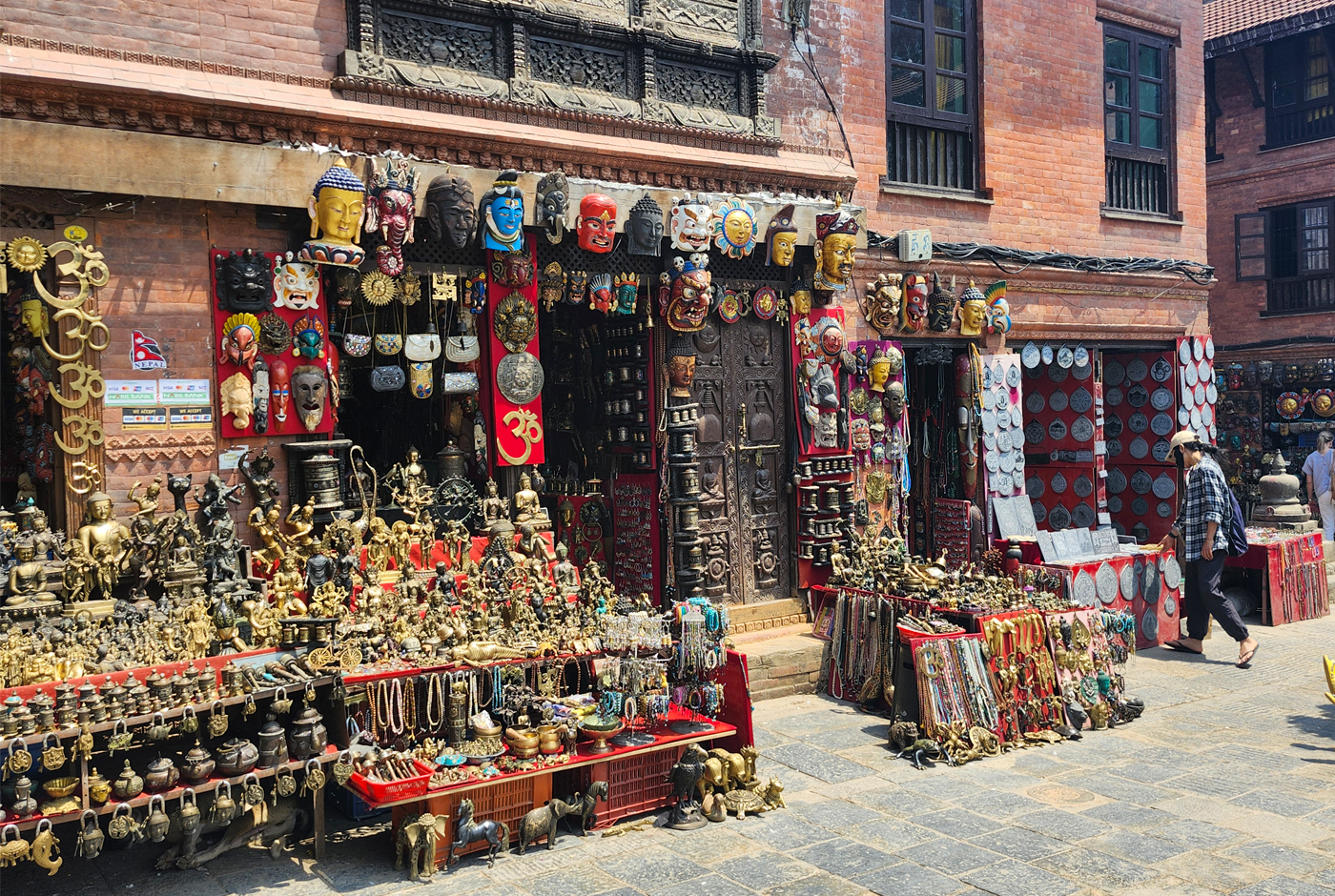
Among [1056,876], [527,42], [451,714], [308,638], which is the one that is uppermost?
[527,42]

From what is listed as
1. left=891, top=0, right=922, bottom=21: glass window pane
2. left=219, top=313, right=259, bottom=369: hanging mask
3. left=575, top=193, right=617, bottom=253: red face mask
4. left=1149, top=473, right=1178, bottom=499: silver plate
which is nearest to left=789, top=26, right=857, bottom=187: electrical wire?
left=891, top=0, right=922, bottom=21: glass window pane

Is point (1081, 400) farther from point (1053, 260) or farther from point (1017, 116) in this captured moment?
point (1017, 116)

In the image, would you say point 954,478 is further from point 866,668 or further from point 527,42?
point 527,42

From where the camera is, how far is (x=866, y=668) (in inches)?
387

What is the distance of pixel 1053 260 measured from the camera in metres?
14.3

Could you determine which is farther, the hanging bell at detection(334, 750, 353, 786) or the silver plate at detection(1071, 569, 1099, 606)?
A: the silver plate at detection(1071, 569, 1099, 606)

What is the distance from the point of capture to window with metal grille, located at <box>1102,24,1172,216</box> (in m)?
15.2

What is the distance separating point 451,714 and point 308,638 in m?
1.03

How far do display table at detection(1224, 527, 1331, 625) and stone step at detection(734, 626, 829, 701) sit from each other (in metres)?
5.66

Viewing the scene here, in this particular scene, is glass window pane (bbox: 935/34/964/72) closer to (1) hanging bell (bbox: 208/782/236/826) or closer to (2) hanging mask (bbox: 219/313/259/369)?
(2) hanging mask (bbox: 219/313/259/369)

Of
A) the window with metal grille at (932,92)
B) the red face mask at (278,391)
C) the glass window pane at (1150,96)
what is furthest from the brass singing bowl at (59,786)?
the glass window pane at (1150,96)

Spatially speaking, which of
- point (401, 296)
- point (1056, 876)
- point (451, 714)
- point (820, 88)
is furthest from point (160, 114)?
point (1056, 876)

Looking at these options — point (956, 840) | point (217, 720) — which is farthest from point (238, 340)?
point (956, 840)

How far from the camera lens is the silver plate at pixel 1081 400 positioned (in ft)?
49.7
